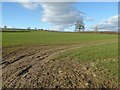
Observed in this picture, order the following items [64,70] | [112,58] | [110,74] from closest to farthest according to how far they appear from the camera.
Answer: [110,74], [64,70], [112,58]

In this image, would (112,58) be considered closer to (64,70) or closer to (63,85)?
(64,70)

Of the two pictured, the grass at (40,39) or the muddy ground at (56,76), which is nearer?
the muddy ground at (56,76)

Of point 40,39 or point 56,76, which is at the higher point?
point 40,39

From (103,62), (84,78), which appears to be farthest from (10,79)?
(103,62)

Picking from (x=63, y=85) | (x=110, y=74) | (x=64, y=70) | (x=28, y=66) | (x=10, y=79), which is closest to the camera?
(x=63, y=85)

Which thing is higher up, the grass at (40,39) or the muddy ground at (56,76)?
the grass at (40,39)

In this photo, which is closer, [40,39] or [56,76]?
[56,76]

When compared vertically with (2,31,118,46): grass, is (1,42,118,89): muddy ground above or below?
below

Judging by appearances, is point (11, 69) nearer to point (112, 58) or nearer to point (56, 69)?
point (56, 69)

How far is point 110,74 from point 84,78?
1.49 m

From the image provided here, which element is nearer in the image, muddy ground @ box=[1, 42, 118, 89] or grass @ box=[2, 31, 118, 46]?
muddy ground @ box=[1, 42, 118, 89]

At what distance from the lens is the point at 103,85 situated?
32.1 feet

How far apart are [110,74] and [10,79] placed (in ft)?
17.3

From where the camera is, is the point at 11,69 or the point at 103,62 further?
the point at 103,62
